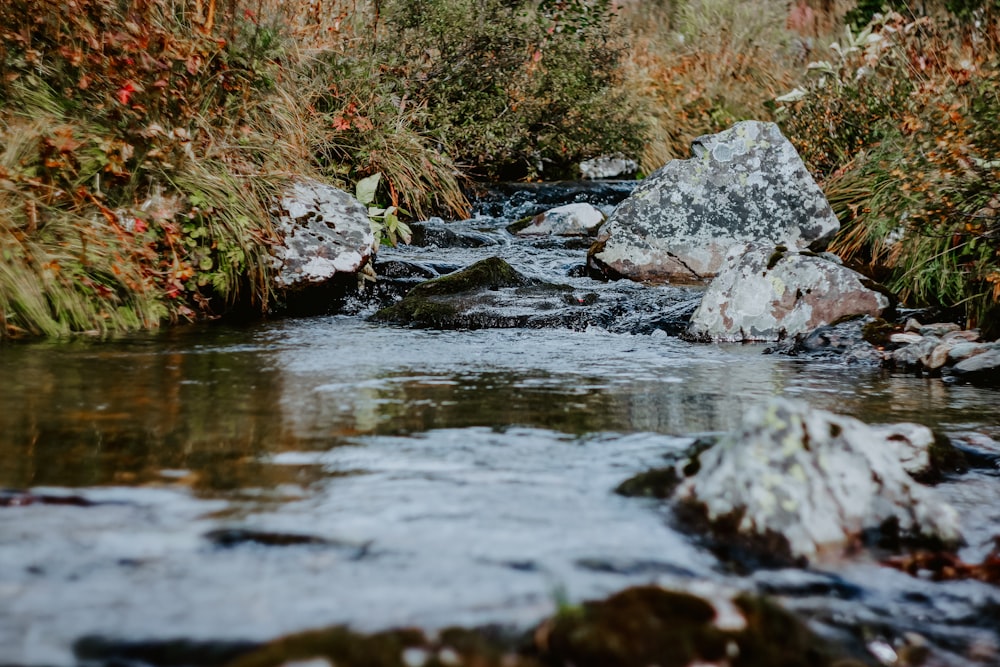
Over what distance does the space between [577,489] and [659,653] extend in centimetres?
82

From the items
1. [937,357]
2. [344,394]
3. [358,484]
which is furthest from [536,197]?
[358,484]

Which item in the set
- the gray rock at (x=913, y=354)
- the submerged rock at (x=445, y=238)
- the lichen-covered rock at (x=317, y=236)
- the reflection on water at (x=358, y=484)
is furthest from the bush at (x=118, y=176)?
the gray rock at (x=913, y=354)

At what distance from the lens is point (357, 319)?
607 cm

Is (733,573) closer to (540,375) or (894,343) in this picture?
(540,375)

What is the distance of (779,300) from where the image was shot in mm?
5734

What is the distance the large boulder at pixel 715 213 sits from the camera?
727 cm

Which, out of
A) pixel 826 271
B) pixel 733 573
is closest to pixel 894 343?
pixel 826 271

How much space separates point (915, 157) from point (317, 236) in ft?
13.9

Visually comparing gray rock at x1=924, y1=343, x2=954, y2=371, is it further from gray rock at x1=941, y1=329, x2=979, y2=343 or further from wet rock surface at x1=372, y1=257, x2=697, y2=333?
wet rock surface at x1=372, y1=257, x2=697, y2=333

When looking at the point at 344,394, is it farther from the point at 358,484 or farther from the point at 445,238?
the point at 445,238

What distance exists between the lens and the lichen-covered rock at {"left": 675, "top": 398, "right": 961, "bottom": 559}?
6.42 ft

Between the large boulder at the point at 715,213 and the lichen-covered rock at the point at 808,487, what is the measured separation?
5.15 metres

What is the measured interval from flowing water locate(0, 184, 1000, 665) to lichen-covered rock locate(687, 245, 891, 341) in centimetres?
141

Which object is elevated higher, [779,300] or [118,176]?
[118,176]
